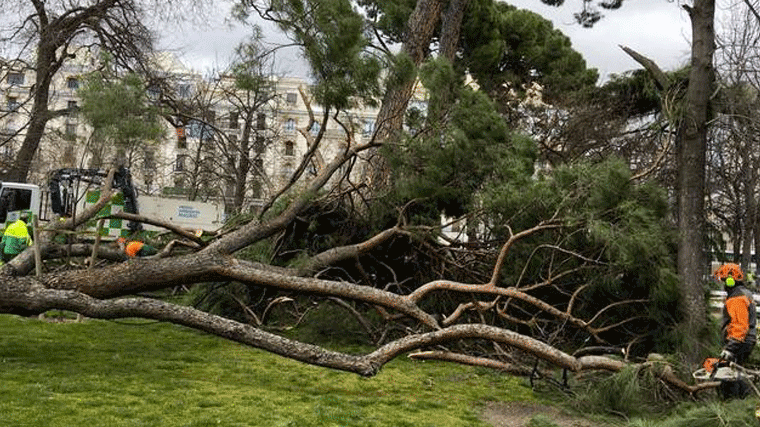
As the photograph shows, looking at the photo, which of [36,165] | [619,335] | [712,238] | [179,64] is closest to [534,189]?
[619,335]

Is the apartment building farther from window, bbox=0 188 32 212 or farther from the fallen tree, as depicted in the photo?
the fallen tree

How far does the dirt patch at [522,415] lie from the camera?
5531 mm

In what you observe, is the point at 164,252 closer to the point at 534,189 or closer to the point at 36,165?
the point at 534,189

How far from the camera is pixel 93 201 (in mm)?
14125

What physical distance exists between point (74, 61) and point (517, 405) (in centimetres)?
1778

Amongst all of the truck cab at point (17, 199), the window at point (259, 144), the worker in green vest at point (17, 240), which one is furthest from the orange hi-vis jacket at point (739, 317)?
the window at point (259, 144)

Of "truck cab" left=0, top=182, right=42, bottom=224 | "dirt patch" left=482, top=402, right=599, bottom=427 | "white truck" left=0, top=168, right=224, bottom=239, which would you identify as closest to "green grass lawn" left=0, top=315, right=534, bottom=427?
"dirt patch" left=482, top=402, right=599, bottom=427

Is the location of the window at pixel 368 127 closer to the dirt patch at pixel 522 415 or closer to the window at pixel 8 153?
the dirt patch at pixel 522 415

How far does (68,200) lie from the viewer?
16.1 meters

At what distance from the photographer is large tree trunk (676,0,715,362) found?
25.6 feet

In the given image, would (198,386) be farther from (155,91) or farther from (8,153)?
(8,153)

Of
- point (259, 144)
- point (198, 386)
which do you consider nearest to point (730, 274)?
point (198, 386)

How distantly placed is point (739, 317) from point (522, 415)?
1.98 metres

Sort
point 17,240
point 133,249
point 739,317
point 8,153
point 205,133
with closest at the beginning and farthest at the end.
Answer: point 739,317, point 133,249, point 17,240, point 205,133, point 8,153
